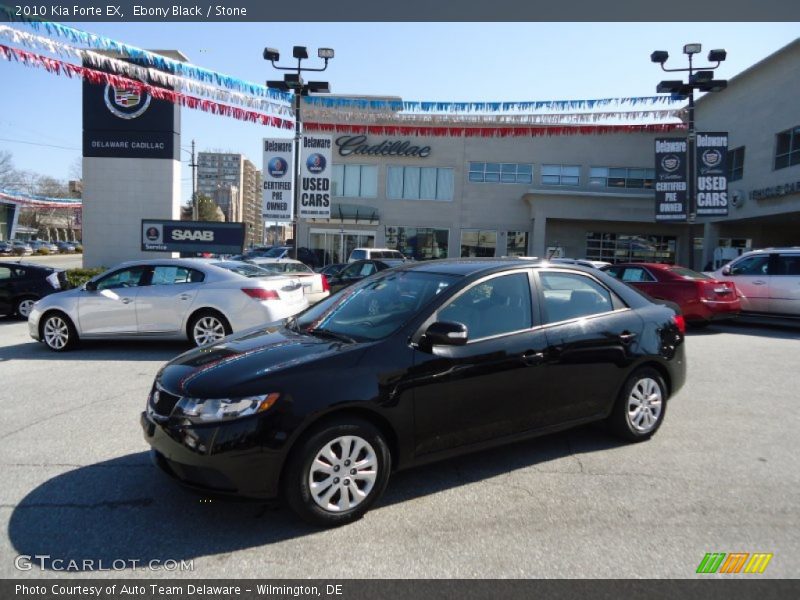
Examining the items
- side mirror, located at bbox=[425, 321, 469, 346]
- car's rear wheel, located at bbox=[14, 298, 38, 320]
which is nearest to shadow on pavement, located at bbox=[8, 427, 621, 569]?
side mirror, located at bbox=[425, 321, 469, 346]

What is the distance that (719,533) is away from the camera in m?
3.28

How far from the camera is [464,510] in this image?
354 centimetres

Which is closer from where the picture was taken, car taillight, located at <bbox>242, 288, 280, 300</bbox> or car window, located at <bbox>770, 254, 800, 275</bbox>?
car taillight, located at <bbox>242, 288, 280, 300</bbox>

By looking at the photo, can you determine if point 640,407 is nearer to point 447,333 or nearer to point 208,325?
point 447,333

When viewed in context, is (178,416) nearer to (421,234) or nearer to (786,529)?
(786,529)

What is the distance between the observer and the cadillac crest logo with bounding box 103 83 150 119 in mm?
20891

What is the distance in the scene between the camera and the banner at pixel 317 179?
1483 centimetres

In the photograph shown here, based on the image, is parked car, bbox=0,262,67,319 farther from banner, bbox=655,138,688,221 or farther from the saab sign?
banner, bbox=655,138,688,221

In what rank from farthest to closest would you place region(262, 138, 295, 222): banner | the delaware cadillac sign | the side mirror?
the delaware cadillac sign → region(262, 138, 295, 222): banner → the side mirror

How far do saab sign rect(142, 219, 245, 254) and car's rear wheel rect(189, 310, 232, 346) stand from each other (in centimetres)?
918

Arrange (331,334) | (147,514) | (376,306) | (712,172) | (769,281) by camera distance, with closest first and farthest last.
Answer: (147,514)
(331,334)
(376,306)
(769,281)
(712,172)

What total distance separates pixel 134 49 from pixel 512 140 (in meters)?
24.3

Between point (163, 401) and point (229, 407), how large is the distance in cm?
59

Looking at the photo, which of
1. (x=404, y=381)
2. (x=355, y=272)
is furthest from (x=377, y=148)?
(x=404, y=381)
